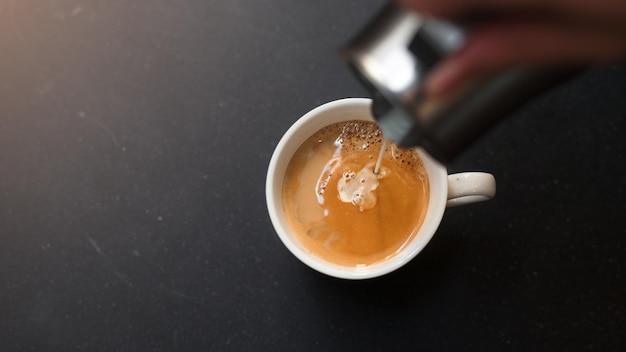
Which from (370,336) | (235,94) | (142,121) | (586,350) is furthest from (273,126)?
(586,350)

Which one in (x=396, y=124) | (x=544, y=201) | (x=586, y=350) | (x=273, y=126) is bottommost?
(x=586, y=350)

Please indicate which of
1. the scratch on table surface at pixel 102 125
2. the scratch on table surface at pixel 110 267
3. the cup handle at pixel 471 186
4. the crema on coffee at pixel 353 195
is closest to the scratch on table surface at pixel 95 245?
the scratch on table surface at pixel 110 267

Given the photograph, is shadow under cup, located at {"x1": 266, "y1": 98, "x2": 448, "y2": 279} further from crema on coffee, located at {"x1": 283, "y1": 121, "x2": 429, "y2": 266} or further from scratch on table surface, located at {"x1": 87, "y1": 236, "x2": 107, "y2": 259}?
scratch on table surface, located at {"x1": 87, "y1": 236, "x2": 107, "y2": 259}

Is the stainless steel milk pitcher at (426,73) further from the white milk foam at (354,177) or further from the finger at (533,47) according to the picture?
the white milk foam at (354,177)

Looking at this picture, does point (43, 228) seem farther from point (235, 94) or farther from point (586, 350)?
point (586, 350)

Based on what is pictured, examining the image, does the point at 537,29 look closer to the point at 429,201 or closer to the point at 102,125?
the point at 429,201

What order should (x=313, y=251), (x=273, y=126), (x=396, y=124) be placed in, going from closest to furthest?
1. (x=396, y=124)
2. (x=313, y=251)
3. (x=273, y=126)

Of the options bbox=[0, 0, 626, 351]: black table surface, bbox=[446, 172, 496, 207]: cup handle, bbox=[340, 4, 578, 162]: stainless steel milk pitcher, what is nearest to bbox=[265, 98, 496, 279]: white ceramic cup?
bbox=[446, 172, 496, 207]: cup handle

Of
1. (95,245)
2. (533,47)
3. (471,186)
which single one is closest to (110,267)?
(95,245)
